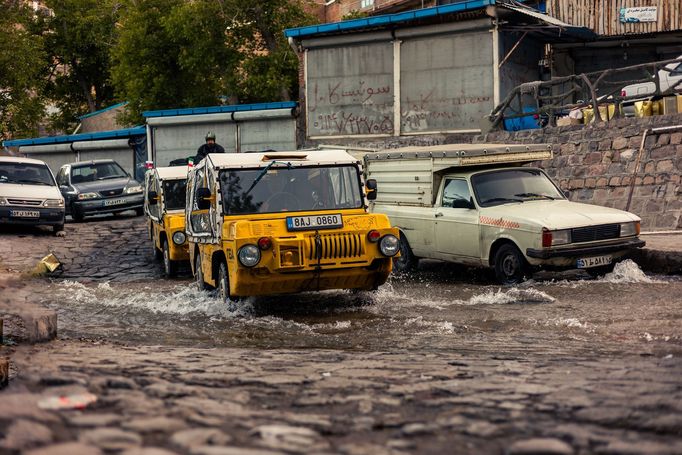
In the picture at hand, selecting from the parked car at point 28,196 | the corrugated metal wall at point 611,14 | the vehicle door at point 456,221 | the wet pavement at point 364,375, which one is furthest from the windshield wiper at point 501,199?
the corrugated metal wall at point 611,14

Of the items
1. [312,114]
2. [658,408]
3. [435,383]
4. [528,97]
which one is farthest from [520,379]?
[312,114]

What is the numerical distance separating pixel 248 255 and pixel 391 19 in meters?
18.2

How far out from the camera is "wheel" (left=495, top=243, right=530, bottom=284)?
12086mm

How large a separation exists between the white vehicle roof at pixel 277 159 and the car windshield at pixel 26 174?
11.3 m

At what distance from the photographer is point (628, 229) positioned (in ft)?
39.8

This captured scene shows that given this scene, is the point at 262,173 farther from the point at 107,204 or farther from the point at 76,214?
the point at 76,214

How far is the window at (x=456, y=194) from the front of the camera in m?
13.3

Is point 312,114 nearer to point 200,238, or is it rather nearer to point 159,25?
point 159,25

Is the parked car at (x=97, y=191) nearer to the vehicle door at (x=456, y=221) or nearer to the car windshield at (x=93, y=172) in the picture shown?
the car windshield at (x=93, y=172)

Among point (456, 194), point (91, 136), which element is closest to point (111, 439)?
point (456, 194)

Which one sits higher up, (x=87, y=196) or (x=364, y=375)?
(x=87, y=196)

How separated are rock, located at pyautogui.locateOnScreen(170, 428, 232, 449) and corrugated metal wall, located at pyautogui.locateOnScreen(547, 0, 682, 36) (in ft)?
93.4

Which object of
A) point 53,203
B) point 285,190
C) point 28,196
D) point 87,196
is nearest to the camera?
point 285,190

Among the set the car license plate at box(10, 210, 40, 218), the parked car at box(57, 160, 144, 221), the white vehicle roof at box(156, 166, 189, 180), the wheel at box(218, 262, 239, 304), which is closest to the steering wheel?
the wheel at box(218, 262, 239, 304)
